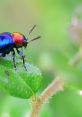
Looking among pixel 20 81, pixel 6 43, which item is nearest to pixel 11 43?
pixel 6 43

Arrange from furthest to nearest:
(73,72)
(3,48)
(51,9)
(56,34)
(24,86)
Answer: (51,9) < (56,34) < (3,48) < (24,86) < (73,72)

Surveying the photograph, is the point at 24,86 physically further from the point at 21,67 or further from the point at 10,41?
the point at 10,41

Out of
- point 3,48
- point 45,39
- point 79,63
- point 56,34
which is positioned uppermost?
point 79,63

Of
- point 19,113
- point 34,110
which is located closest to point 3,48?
point 19,113

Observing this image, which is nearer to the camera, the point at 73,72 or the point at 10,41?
the point at 73,72

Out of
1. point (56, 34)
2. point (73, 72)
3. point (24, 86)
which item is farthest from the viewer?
point (56, 34)

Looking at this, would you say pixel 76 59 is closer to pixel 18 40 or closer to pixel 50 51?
pixel 50 51
